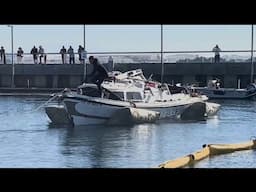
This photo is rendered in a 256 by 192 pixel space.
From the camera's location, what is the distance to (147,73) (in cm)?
4675

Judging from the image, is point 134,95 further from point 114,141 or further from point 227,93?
point 227,93

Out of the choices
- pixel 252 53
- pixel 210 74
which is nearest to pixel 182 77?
pixel 210 74

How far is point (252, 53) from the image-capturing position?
45062mm

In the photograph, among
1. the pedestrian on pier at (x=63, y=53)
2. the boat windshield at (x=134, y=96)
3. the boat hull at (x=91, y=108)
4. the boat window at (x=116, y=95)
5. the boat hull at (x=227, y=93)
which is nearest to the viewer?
the boat hull at (x=91, y=108)

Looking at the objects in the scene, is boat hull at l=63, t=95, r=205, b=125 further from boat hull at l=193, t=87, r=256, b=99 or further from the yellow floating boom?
boat hull at l=193, t=87, r=256, b=99

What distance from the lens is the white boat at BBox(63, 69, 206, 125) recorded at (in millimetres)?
28234

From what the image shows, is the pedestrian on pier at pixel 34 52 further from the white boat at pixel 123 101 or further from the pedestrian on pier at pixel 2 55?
the white boat at pixel 123 101

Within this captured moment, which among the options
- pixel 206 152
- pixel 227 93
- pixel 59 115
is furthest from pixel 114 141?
pixel 227 93

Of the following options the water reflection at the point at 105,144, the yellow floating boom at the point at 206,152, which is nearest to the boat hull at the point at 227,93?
the water reflection at the point at 105,144

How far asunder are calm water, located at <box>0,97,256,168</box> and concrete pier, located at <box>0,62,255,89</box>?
1065cm

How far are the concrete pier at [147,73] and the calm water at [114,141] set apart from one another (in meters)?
10.7

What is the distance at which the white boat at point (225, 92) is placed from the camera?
4378 cm
